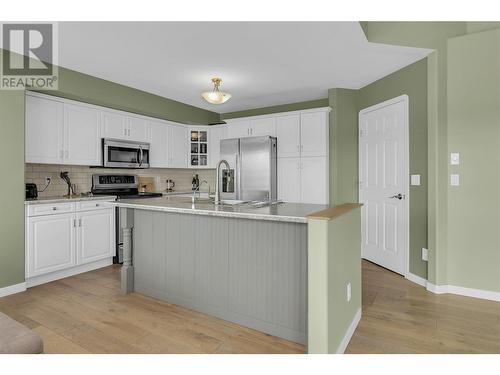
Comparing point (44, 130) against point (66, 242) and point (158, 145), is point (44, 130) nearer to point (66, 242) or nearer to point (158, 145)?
point (66, 242)

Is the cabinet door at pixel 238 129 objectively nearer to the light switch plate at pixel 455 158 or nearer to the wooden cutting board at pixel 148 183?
the wooden cutting board at pixel 148 183

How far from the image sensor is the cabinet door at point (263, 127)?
5.07 metres

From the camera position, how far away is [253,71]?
147 inches

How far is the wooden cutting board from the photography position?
5137 mm

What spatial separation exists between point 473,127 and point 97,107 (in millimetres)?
4330

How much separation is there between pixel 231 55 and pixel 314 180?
2.25 metres

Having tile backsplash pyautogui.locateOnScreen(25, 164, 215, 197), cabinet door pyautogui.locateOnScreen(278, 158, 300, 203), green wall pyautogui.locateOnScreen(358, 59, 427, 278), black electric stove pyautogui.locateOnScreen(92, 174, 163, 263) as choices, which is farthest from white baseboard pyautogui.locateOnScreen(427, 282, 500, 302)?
tile backsplash pyautogui.locateOnScreen(25, 164, 215, 197)

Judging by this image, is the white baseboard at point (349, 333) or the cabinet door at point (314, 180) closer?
Result: the white baseboard at point (349, 333)

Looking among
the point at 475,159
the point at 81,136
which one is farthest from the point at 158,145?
the point at 475,159

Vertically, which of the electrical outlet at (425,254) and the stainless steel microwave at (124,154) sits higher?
the stainless steel microwave at (124,154)

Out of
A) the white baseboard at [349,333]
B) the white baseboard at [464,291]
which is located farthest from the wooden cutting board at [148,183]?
the white baseboard at [464,291]

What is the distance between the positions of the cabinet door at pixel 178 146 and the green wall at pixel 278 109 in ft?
3.29

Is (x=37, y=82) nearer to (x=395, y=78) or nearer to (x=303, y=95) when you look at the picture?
(x=303, y=95)

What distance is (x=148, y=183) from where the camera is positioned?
207 inches
